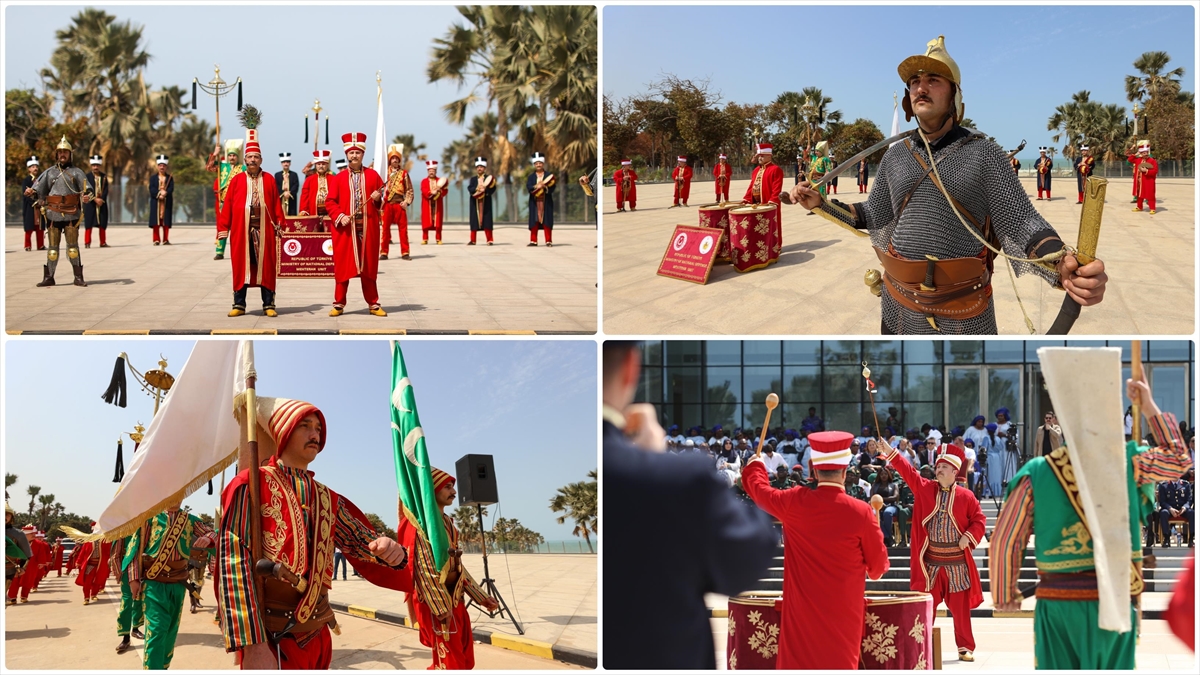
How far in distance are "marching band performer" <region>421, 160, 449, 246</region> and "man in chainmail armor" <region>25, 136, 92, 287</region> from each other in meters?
9.32

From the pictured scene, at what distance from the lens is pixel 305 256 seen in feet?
28.9

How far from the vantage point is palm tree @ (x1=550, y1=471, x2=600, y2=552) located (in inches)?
408

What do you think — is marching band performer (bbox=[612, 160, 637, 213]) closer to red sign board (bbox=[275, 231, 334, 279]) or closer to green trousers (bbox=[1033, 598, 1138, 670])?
red sign board (bbox=[275, 231, 334, 279])

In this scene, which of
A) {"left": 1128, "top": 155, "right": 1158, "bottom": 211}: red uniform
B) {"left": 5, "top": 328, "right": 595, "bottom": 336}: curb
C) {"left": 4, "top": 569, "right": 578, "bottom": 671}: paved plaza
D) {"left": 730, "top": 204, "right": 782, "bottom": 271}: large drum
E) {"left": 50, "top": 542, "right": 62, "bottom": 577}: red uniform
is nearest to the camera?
{"left": 4, "top": 569, "right": 578, "bottom": 671}: paved plaza

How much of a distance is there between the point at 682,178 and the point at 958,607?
45.9 feet

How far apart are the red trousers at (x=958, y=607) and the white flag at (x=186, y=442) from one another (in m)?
4.62

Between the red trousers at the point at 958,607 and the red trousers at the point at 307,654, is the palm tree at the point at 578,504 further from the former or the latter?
the red trousers at the point at 307,654

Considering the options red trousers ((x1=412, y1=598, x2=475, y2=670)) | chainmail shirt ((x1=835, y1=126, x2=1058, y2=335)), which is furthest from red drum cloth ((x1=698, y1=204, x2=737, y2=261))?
red trousers ((x1=412, y1=598, x2=475, y2=670))

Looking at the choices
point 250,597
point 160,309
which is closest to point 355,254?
point 160,309

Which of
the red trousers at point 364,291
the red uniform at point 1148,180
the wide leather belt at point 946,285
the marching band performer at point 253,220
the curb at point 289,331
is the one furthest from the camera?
the red uniform at point 1148,180

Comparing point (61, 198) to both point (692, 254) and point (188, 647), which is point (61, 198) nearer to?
point (188, 647)

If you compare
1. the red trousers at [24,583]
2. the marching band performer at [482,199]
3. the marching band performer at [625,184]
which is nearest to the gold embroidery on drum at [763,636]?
the red trousers at [24,583]

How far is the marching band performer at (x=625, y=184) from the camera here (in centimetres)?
1792

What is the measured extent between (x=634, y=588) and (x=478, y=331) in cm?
563
